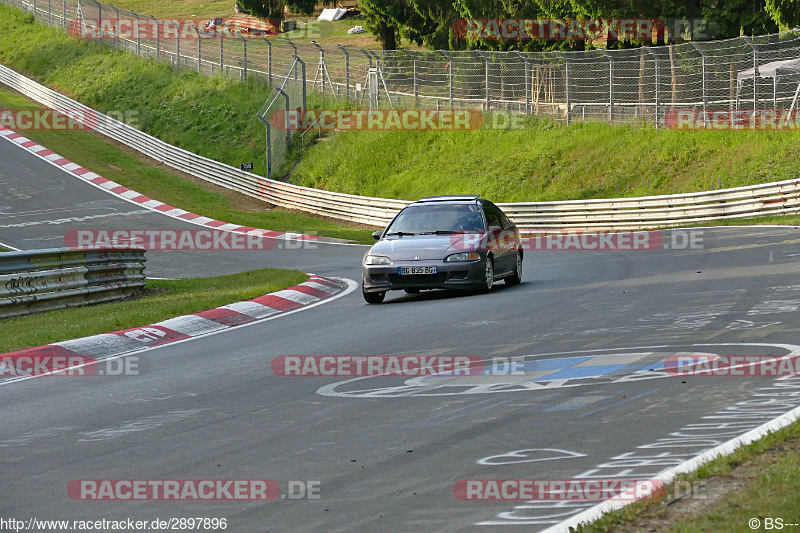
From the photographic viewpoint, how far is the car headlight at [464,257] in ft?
46.9

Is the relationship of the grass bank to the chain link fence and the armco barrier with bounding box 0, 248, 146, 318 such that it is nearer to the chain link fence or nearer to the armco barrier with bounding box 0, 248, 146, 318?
the chain link fence

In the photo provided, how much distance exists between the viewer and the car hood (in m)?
14.3

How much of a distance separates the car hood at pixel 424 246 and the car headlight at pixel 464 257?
0.05 meters

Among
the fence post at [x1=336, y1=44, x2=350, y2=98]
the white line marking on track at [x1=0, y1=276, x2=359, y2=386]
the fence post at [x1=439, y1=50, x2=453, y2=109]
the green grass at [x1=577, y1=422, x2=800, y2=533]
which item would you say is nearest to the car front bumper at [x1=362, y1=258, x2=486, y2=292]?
the white line marking on track at [x1=0, y1=276, x2=359, y2=386]

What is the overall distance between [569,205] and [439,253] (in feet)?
55.0

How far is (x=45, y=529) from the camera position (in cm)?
468

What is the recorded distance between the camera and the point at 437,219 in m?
15.6

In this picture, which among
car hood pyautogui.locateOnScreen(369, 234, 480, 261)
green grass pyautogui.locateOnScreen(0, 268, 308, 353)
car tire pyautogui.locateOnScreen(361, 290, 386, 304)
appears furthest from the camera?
car tire pyautogui.locateOnScreen(361, 290, 386, 304)

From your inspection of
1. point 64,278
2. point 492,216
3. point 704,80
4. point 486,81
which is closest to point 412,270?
point 492,216

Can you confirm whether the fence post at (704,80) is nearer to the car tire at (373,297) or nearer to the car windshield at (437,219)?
the car windshield at (437,219)

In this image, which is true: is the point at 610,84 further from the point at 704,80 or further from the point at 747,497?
the point at 747,497

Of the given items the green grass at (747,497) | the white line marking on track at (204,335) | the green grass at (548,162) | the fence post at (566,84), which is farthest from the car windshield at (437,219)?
the fence post at (566,84)

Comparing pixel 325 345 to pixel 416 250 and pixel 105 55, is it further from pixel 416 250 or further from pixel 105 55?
pixel 105 55

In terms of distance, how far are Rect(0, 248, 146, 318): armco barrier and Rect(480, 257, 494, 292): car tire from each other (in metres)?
5.93
